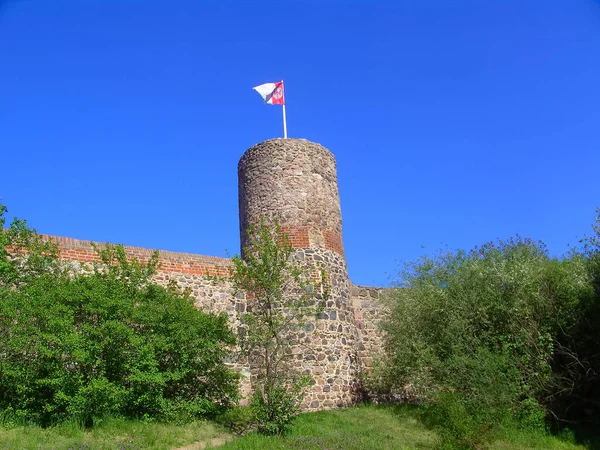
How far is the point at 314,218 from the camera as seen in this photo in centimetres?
1797

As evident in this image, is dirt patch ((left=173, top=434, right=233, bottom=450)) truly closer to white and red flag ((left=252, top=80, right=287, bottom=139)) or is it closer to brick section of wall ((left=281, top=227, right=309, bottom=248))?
brick section of wall ((left=281, top=227, right=309, bottom=248))

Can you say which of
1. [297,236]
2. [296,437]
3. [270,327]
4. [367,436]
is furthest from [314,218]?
[296,437]

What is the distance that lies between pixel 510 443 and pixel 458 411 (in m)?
1.45

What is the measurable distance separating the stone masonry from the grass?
4.90ft

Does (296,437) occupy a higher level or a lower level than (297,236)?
lower

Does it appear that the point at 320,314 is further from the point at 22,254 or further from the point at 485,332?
the point at 22,254

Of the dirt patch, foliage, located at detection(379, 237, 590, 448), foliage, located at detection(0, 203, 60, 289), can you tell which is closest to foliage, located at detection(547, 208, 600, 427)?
foliage, located at detection(379, 237, 590, 448)

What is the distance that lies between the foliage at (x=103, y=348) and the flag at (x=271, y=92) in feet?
25.3

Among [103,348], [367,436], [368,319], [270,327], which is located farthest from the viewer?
[368,319]

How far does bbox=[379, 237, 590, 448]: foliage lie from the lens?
49.0ft

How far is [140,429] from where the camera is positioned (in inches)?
487

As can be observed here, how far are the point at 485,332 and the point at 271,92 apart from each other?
1000cm

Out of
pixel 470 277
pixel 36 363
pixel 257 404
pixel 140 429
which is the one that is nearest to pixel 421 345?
pixel 470 277

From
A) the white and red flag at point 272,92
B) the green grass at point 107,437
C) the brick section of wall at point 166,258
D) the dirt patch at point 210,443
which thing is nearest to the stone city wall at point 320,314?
the brick section of wall at point 166,258
